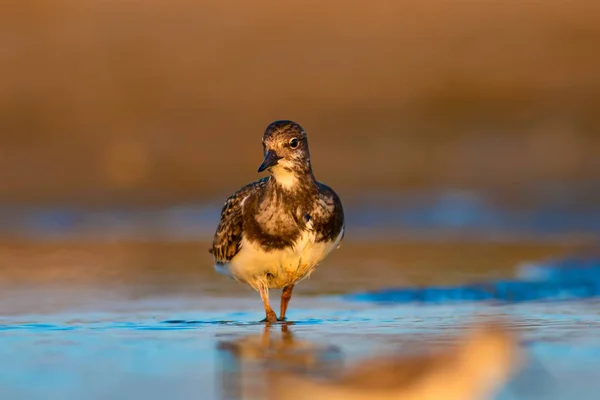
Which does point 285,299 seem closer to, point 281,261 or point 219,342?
point 281,261

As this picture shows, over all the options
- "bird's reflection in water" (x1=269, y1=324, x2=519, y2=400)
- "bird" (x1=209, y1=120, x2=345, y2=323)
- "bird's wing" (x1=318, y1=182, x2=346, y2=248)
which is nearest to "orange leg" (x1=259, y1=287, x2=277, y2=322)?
"bird" (x1=209, y1=120, x2=345, y2=323)

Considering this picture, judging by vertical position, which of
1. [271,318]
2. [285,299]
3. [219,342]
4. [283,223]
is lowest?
[219,342]

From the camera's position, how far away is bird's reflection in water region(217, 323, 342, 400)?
572 cm

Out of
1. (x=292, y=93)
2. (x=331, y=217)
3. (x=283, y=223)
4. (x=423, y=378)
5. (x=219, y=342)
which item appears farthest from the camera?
(x=292, y=93)

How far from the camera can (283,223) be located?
8.28 metres

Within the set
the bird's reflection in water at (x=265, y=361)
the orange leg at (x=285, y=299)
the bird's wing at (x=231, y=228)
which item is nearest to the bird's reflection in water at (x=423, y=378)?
the bird's reflection in water at (x=265, y=361)

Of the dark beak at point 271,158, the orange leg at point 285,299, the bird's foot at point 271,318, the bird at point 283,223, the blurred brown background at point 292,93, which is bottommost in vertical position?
the bird's foot at point 271,318

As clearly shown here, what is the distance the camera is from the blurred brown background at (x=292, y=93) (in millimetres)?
16250

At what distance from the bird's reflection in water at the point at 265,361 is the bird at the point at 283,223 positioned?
830mm

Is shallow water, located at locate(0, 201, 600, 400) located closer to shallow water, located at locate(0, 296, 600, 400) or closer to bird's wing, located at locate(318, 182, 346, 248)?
shallow water, located at locate(0, 296, 600, 400)

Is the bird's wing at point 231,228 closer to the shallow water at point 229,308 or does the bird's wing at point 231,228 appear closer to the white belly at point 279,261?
the white belly at point 279,261

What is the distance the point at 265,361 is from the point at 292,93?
12518 mm

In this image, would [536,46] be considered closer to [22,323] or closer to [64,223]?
[64,223]

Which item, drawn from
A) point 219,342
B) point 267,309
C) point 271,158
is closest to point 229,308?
point 267,309
